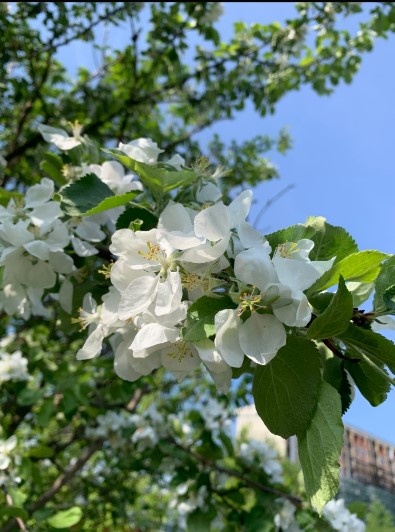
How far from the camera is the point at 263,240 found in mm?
796

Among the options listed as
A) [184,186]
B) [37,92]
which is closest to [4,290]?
[184,186]

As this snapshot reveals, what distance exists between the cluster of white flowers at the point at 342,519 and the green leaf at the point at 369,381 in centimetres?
151

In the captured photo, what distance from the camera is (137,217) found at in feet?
3.41

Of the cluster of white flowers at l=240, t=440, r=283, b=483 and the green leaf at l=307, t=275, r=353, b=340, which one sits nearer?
the green leaf at l=307, t=275, r=353, b=340

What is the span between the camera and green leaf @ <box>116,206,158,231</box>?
3.41 feet

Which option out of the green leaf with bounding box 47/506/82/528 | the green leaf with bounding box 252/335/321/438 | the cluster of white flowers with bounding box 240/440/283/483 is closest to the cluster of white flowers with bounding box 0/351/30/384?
the green leaf with bounding box 47/506/82/528

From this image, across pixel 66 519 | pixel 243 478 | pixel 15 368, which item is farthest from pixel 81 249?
pixel 15 368

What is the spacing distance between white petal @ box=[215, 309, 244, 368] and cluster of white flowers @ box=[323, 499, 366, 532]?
68.0 inches

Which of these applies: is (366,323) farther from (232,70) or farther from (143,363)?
(232,70)

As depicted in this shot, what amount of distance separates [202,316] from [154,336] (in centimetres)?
8

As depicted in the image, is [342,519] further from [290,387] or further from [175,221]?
[175,221]

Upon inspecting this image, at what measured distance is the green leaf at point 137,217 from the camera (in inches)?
40.9

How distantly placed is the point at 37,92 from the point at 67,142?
2.52m

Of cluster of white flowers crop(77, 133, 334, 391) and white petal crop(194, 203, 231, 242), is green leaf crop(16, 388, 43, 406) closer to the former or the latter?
cluster of white flowers crop(77, 133, 334, 391)
